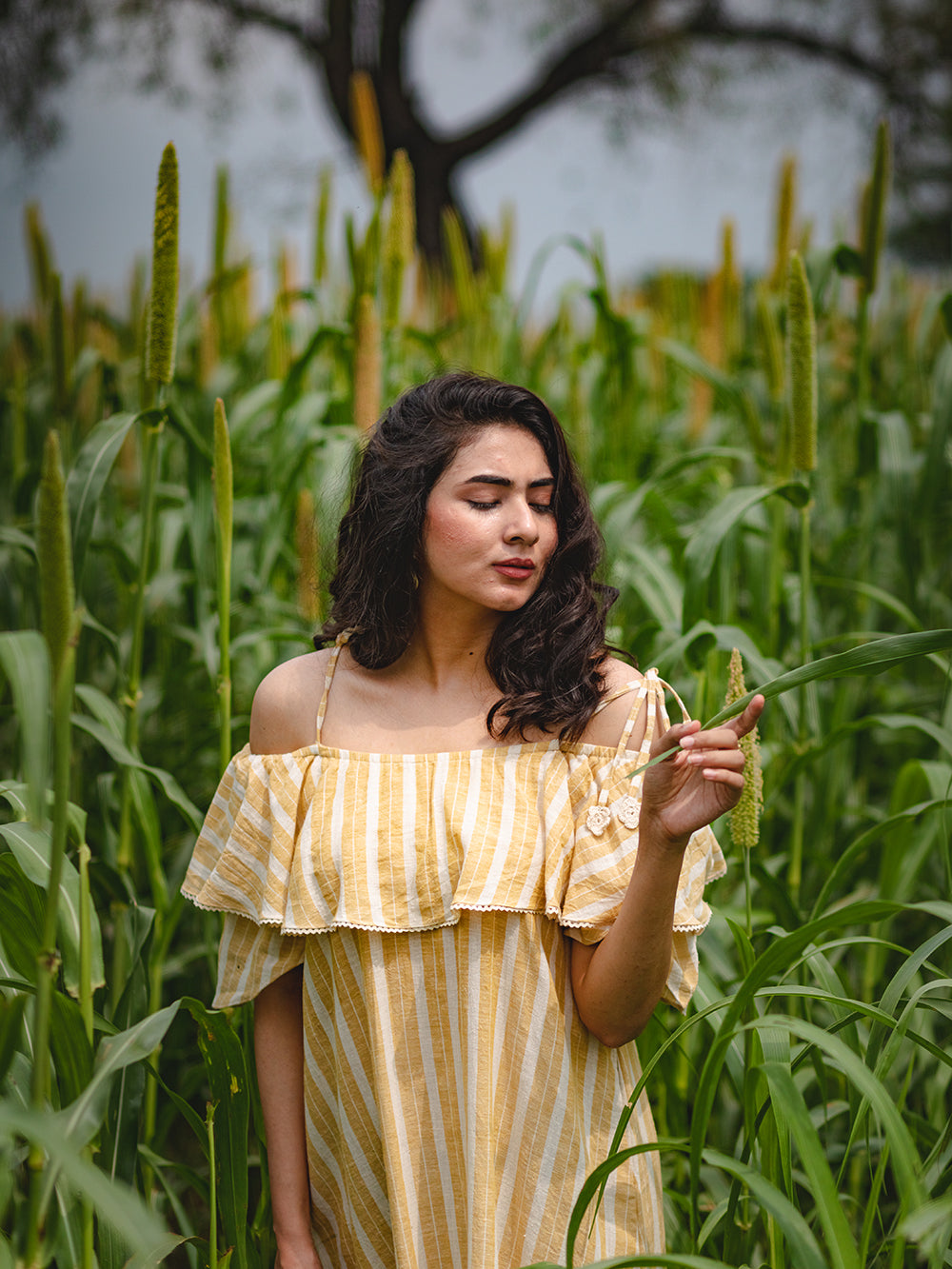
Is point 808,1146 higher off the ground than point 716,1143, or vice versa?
point 808,1146

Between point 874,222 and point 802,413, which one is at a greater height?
point 874,222

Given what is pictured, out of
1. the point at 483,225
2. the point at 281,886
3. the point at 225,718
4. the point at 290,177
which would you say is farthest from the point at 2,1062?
the point at 290,177

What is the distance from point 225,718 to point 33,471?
109 centimetres

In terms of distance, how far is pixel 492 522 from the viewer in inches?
51.5

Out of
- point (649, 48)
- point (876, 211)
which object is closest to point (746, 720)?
point (876, 211)

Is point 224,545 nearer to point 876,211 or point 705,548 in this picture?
point 705,548

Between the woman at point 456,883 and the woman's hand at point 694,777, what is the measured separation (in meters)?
0.10

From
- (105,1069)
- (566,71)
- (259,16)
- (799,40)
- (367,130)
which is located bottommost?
(105,1069)

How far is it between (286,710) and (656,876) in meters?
0.53

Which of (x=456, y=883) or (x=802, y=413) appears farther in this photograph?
(x=802, y=413)

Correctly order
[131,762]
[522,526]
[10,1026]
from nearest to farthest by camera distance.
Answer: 1. [10,1026]
2. [522,526]
3. [131,762]

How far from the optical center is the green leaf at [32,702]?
2.34 feet

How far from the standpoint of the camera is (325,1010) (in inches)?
53.1

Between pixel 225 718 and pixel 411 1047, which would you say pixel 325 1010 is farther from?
pixel 225 718
